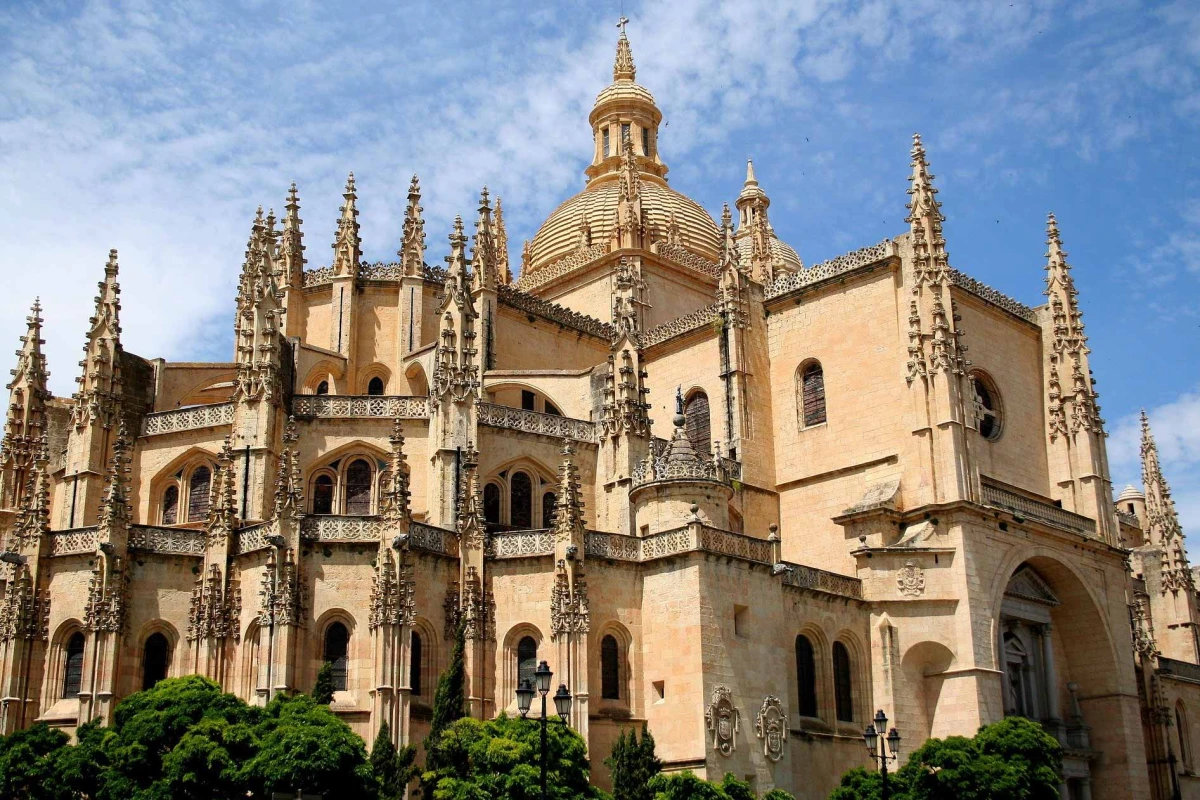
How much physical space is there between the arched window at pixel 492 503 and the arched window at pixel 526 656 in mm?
6006

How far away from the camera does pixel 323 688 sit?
31.7 meters

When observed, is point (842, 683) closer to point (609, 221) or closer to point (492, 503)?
point (492, 503)

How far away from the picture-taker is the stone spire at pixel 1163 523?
5672cm

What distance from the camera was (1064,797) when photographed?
41406 mm

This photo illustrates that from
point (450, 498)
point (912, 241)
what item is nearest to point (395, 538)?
point (450, 498)

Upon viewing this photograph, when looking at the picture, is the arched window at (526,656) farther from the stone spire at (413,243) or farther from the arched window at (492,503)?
the stone spire at (413,243)

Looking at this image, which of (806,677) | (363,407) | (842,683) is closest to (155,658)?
(363,407)

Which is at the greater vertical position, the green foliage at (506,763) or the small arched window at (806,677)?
the small arched window at (806,677)

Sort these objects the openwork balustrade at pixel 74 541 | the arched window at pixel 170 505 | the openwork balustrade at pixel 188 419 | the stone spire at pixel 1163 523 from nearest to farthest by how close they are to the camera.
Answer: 1. the openwork balustrade at pixel 74 541
2. the openwork balustrade at pixel 188 419
3. the arched window at pixel 170 505
4. the stone spire at pixel 1163 523

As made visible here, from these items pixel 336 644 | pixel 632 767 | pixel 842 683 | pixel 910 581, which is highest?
pixel 910 581

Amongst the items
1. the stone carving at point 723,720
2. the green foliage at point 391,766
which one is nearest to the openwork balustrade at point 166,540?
the green foliage at point 391,766

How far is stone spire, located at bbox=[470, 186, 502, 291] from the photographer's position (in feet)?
154

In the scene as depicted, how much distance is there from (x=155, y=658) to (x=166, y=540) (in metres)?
2.91

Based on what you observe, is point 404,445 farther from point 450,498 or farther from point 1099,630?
point 1099,630
